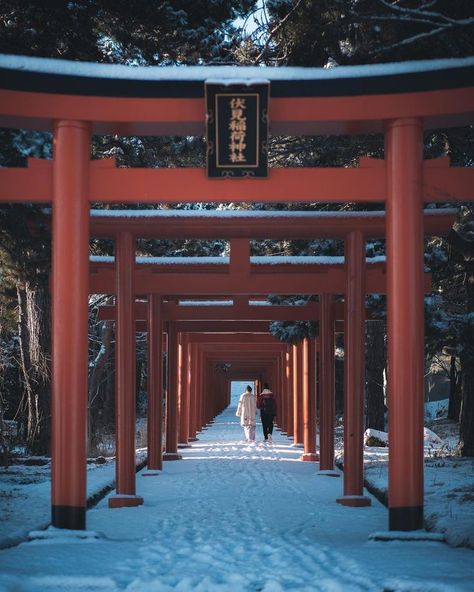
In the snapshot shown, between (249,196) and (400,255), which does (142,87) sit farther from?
(400,255)

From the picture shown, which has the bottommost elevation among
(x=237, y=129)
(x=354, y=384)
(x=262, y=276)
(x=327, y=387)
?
(x=327, y=387)

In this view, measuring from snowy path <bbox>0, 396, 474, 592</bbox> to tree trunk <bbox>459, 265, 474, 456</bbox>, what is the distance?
16.5ft

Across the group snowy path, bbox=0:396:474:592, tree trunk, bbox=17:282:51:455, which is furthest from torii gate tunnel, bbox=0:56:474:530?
tree trunk, bbox=17:282:51:455

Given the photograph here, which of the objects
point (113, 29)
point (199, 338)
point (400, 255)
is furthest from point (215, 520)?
point (199, 338)

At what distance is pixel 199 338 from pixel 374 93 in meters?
21.1

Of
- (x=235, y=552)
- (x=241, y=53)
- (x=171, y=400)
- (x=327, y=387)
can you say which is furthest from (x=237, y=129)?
(x=171, y=400)

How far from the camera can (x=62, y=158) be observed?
1049 centimetres

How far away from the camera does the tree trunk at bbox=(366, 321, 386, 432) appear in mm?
26438

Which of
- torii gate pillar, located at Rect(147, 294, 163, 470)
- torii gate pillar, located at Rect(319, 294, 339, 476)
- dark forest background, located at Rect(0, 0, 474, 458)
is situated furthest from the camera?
torii gate pillar, located at Rect(147, 294, 163, 470)

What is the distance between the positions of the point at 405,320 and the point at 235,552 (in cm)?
289

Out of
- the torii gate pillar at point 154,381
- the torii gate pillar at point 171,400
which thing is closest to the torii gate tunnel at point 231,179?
the torii gate pillar at point 154,381

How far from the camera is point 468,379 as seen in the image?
801 inches

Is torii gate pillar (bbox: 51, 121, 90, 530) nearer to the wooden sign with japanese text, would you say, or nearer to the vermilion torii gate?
the wooden sign with japanese text

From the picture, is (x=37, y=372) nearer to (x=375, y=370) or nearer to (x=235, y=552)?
(x=375, y=370)
